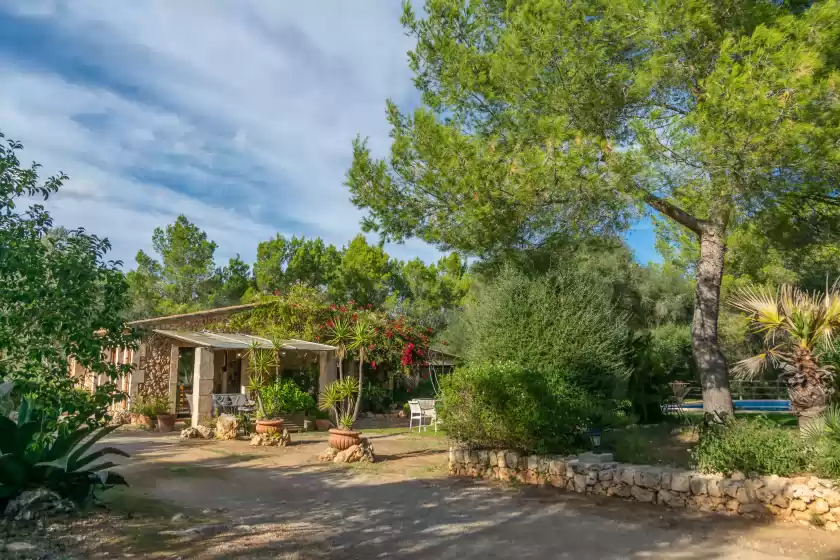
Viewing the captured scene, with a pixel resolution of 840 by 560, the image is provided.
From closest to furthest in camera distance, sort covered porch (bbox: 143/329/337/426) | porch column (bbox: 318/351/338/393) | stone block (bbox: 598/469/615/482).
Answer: stone block (bbox: 598/469/615/482), covered porch (bbox: 143/329/337/426), porch column (bbox: 318/351/338/393)

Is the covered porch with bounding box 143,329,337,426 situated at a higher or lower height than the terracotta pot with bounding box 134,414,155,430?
higher

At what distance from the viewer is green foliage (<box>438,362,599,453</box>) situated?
26.6ft

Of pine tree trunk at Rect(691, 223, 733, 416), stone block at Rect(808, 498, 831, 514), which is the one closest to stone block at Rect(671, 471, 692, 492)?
stone block at Rect(808, 498, 831, 514)

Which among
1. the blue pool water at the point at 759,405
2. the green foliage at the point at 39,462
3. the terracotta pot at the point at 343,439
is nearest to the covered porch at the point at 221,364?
the terracotta pot at the point at 343,439

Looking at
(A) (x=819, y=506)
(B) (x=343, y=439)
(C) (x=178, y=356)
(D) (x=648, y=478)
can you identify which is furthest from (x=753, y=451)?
(C) (x=178, y=356)

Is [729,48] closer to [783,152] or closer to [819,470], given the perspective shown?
[783,152]

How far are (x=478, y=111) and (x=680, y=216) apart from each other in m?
3.97

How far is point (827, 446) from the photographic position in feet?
19.8

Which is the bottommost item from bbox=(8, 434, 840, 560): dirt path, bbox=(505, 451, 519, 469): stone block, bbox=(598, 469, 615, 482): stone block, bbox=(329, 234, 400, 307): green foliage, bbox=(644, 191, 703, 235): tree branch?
bbox=(8, 434, 840, 560): dirt path

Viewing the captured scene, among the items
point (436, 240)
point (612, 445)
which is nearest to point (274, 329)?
point (436, 240)

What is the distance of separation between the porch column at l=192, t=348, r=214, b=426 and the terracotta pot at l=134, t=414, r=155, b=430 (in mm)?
1990

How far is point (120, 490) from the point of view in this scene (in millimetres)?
6930

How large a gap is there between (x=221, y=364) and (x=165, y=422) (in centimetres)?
501

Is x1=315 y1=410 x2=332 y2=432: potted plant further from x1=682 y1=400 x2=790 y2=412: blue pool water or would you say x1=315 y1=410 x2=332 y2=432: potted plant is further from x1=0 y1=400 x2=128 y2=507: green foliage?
x1=682 y1=400 x2=790 y2=412: blue pool water
